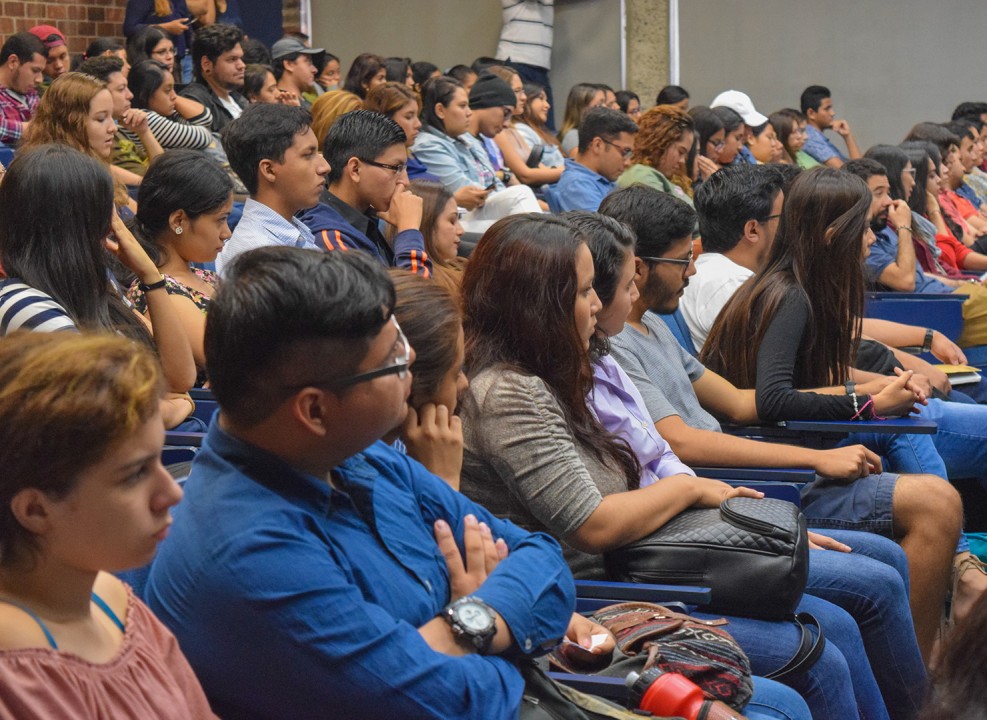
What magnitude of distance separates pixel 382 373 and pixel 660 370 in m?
1.42

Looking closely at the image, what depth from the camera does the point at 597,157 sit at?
5.89m

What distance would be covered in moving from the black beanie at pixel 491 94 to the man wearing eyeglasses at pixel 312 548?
4.95 m

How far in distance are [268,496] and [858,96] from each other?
9434mm

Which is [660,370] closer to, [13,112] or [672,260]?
[672,260]

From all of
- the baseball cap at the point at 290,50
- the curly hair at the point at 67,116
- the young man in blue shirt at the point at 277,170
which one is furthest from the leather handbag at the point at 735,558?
the baseball cap at the point at 290,50

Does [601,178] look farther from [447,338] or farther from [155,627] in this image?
[155,627]

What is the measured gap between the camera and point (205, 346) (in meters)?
1.36

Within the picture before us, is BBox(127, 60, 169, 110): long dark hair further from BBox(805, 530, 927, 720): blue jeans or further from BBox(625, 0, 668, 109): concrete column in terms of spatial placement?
BBox(625, 0, 668, 109): concrete column

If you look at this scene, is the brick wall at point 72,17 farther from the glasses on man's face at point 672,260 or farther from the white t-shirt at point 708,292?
the glasses on man's face at point 672,260

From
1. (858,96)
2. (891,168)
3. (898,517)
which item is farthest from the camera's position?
(858,96)

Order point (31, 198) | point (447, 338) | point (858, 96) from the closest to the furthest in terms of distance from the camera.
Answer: point (447, 338), point (31, 198), point (858, 96)

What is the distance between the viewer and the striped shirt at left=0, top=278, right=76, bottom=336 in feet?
7.45

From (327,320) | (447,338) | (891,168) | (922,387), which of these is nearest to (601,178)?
(891,168)

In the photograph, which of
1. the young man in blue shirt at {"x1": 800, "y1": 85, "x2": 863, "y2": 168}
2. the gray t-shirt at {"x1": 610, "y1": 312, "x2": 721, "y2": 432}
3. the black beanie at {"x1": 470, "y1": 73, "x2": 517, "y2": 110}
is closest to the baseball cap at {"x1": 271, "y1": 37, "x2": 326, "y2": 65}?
the black beanie at {"x1": 470, "y1": 73, "x2": 517, "y2": 110}
